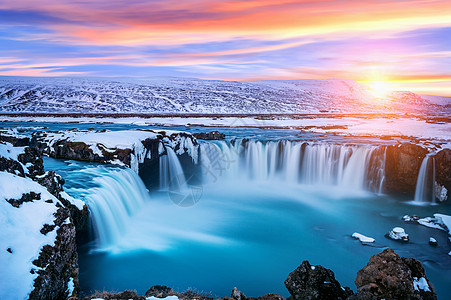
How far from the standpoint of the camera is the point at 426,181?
21.0m

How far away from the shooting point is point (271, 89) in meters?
162

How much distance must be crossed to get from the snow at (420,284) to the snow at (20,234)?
7.04m

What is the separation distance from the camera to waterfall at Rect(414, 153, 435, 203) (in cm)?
2084

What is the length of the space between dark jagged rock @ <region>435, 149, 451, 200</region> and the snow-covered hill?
87419mm

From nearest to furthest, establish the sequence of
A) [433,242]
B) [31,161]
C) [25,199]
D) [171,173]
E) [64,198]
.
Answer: [25,199] → [31,161] → [64,198] → [433,242] → [171,173]

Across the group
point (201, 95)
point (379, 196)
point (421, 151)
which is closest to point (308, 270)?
point (379, 196)

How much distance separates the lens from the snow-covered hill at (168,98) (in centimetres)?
10562

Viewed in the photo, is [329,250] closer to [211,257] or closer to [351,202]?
[211,257]

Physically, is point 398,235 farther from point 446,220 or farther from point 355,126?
point 355,126

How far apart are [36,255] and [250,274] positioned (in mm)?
7439

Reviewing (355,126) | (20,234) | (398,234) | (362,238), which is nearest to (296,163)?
→ (362,238)

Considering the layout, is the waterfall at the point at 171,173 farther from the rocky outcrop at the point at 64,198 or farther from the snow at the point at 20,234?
A: the snow at the point at 20,234

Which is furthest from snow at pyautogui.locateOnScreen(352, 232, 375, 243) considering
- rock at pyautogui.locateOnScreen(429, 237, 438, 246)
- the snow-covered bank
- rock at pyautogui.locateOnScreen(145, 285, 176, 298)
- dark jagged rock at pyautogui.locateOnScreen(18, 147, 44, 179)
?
dark jagged rock at pyautogui.locateOnScreen(18, 147, 44, 179)

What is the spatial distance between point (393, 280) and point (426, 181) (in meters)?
17.8
